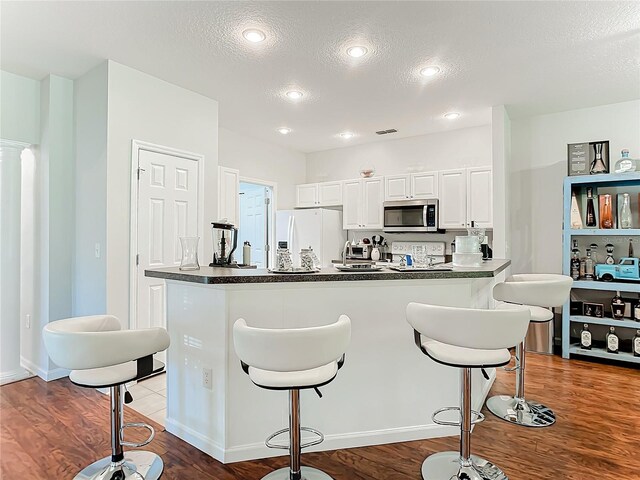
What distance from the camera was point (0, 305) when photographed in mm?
3385

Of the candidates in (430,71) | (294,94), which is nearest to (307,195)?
(294,94)

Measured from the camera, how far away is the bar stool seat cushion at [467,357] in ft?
5.75

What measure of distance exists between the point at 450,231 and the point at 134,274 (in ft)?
13.3

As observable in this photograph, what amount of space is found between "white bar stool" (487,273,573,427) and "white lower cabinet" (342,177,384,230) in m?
2.88

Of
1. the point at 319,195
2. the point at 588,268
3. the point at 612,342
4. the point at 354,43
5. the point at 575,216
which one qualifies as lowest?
the point at 612,342

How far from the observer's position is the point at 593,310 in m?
3.96

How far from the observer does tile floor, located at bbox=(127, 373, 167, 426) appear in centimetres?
267

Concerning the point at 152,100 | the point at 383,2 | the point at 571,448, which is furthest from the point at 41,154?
the point at 571,448

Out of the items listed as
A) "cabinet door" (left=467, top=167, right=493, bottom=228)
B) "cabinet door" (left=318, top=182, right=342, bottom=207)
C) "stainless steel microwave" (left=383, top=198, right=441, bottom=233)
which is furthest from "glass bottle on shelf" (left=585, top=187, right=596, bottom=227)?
"cabinet door" (left=318, top=182, right=342, bottom=207)

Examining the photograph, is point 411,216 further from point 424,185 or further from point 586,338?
point 586,338

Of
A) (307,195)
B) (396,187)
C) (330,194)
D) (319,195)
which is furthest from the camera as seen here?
(307,195)

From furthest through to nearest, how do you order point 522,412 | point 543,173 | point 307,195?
point 307,195
point 543,173
point 522,412

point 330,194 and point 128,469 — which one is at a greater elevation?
point 330,194

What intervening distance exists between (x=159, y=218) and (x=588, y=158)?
175 inches
